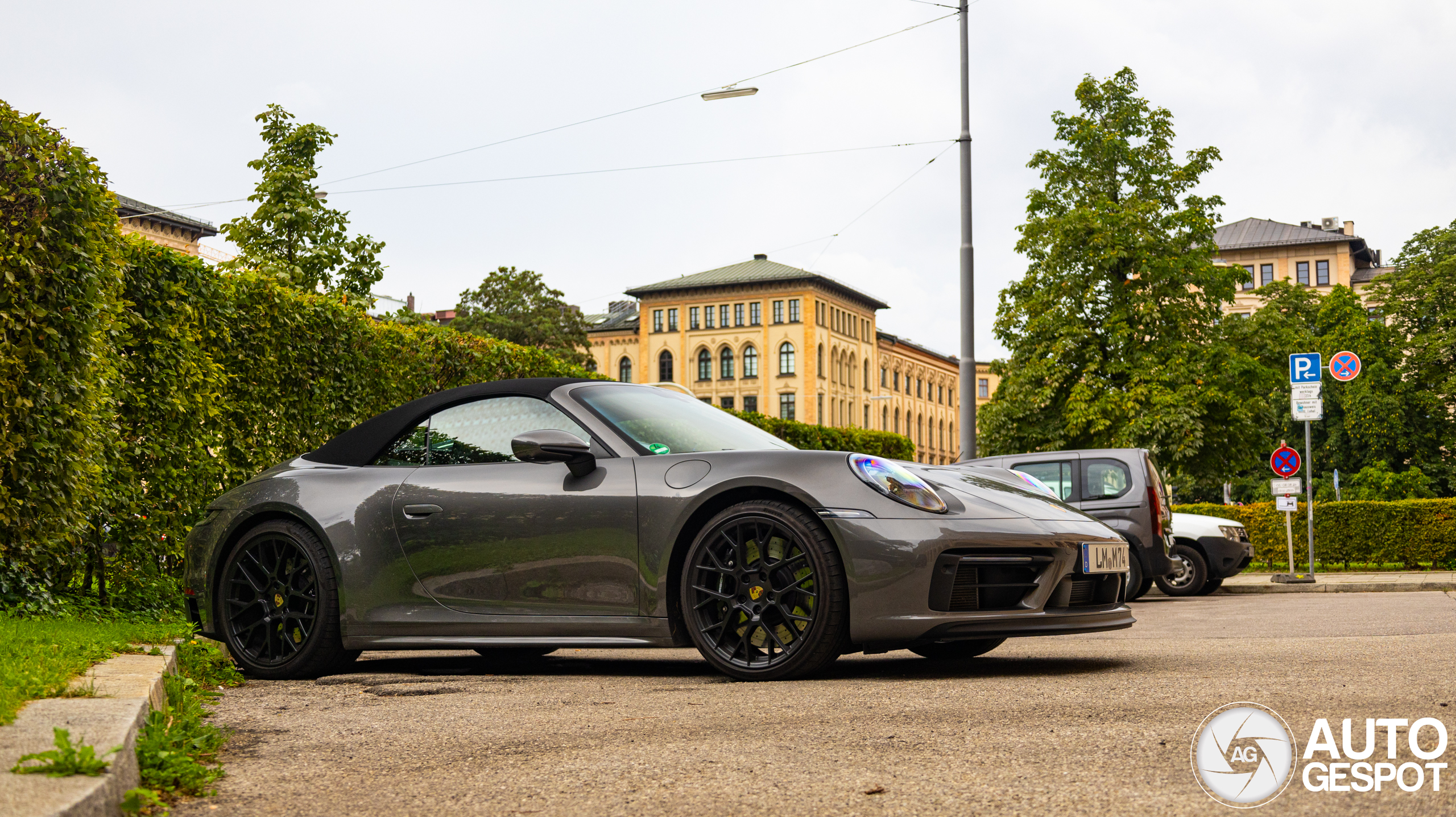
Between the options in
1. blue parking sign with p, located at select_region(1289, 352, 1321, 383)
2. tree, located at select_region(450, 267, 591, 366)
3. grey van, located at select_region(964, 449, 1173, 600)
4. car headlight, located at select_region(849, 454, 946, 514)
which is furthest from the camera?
tree, located at select_region(450, 267, 591, 366)

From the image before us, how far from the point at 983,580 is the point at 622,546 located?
150cm

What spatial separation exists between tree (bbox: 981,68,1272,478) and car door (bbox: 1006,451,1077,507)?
52.4ft

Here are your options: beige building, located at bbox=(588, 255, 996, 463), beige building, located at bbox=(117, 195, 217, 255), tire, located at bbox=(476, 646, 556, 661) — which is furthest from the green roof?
tire, located at bbox=(476, 646, 556, 661)

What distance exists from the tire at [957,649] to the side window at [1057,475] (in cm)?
778

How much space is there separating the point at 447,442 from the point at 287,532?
853mm

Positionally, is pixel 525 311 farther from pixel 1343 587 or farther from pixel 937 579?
pixel 937 579

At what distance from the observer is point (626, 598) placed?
221 inches

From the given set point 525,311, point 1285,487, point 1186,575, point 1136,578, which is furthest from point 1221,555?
point 525,311

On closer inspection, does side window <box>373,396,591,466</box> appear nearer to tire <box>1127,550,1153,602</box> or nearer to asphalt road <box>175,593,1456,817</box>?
asphalt road <box>175,593,1456,817</box>

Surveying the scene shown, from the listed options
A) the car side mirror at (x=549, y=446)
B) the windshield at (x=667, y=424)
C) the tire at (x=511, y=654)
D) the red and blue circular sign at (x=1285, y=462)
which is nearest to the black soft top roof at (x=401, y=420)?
the windshield at (x=667, y=424)

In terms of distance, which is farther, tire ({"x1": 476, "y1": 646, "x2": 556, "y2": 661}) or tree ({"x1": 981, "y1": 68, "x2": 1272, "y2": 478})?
tree ({"x1": 981, "y1": 68, "x2": 1272, "y2": 478})

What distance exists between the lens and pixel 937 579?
522 centimetres

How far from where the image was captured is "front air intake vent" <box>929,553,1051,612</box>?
5230 millimetres

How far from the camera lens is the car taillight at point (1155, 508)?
13.2 m
